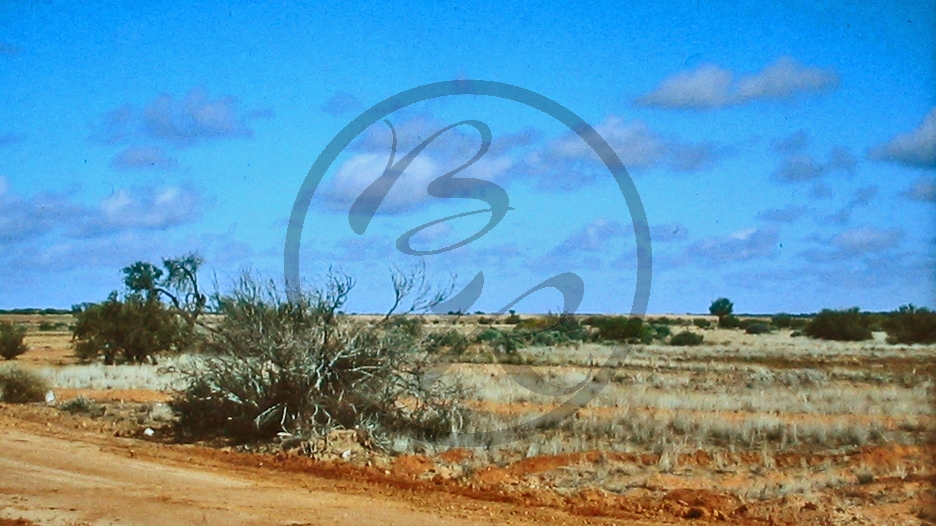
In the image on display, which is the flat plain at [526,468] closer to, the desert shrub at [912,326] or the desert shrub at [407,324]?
the desert shrub at [407,324]

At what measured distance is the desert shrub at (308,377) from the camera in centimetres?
1570

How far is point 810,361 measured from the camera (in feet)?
141

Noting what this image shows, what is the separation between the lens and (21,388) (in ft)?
72.7

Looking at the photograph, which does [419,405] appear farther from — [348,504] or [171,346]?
[171,346]

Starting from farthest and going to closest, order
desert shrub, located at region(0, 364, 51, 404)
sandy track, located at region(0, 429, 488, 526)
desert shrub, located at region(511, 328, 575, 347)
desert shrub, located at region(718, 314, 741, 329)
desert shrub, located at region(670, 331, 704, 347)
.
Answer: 1. desert shrub, located at region(718, 314, 741, 329)
2. desert shrub, located at region(670, 331, 704, 347)
3. desert shrub, located at region(511, 328, 575, 347)
4. desert shrub, located at region(0, 364, 51, 404)
5. sandy track, located at region(0, 429, 488, 526)

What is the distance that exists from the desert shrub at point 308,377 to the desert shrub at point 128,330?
20.2 meters

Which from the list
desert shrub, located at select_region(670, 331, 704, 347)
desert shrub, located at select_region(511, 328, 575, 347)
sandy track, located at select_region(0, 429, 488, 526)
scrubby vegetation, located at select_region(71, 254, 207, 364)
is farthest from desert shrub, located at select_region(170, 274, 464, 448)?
desert shrub, located at select_region(670, 331, 704, 347)

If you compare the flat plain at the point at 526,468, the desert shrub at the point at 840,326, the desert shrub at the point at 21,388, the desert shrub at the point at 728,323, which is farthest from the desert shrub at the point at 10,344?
the desert shrub at the point at 728,323

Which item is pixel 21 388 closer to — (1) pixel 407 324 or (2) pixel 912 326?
(1) pixel 407 324

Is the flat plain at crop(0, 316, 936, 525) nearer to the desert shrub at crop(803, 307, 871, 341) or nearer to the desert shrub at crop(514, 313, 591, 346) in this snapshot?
the desert shrub at crop(514, 313, 591, 346)

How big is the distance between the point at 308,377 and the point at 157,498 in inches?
189

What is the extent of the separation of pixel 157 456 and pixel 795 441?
1026 cm

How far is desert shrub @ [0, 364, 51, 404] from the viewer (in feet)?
72.0

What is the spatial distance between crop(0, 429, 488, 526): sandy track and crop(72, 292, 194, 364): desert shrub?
75.3ft
